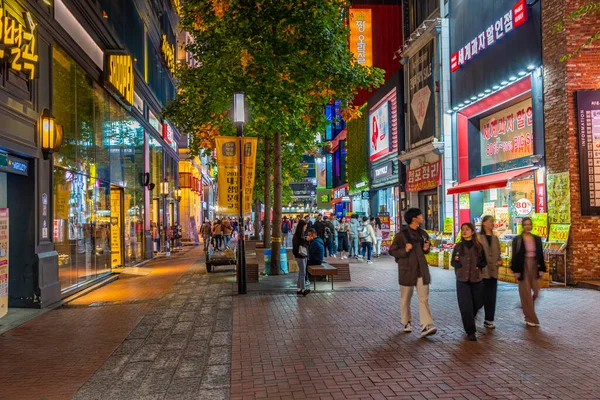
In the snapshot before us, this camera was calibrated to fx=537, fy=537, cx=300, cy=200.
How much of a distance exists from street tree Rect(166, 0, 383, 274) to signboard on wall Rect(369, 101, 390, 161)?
12.6 metres

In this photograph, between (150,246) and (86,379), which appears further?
(150,246)

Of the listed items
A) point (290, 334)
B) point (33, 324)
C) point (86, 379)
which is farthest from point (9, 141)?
point (290, 334)

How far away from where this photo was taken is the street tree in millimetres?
15625

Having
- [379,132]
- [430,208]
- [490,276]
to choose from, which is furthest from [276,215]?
[379,132]

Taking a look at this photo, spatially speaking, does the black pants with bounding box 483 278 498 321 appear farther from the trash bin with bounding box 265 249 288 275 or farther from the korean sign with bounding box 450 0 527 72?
the korean sign with bounding box 450 0 527 72

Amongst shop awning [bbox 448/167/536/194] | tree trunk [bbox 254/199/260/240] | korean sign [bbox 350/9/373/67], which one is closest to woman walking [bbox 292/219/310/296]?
shop awning [bbox 448/167/536/194]

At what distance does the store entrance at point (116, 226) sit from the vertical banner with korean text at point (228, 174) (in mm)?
7214

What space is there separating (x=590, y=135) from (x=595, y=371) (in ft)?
28.5

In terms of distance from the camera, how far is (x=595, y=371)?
20.1ft

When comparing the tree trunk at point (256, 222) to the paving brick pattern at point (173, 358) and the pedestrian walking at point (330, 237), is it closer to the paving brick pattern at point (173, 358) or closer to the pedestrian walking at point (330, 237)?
the pedestrian walking at point (330, 237)

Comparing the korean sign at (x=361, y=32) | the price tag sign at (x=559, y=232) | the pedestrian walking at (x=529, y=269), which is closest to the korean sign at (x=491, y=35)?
the price tag sign at (x=559, y=232)

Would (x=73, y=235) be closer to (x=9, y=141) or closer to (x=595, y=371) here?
(x=9, y=141)

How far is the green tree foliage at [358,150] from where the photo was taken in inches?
1447

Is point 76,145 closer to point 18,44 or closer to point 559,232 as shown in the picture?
point 18,44
